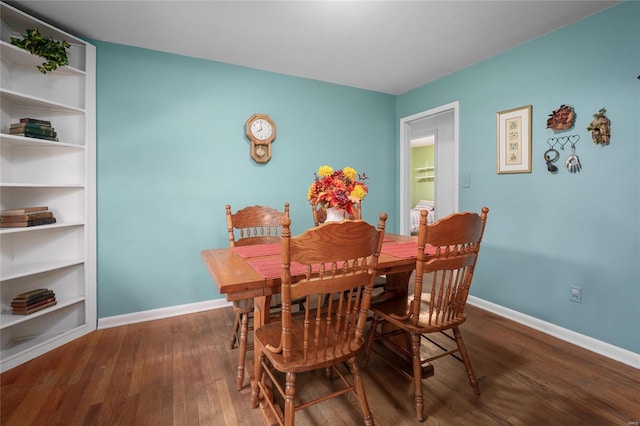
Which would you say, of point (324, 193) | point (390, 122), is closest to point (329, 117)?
point (390, 122)

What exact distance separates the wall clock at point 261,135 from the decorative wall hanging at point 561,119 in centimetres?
246

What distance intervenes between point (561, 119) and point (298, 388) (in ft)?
8.92

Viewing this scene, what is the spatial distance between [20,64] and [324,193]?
2416 millimetres

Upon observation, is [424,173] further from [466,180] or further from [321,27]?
[321,27]

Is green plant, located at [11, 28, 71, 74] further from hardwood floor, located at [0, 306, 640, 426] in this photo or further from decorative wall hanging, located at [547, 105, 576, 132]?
decorative wall hanging, located at [547, 105, 576, 132]

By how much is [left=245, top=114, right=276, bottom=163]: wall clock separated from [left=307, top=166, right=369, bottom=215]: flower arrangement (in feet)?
4.47

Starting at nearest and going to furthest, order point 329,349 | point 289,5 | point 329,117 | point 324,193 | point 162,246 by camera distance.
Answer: point 329,349 < point 324,193 < point 289,5 < point 162,246 < point 329,117

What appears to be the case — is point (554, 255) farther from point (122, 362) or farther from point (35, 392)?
point (35, 392)

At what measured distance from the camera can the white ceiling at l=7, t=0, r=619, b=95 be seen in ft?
6.76

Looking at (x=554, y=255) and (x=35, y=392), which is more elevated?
(x=554, y=255)

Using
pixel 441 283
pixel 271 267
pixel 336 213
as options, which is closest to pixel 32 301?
pixel 271 267

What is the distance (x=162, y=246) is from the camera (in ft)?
9.02

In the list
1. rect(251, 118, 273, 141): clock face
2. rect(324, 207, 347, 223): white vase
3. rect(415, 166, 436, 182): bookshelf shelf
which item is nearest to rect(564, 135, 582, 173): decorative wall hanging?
rect(324, 207, 347, 223): white vase

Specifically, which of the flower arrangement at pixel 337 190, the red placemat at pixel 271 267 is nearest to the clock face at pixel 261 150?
the flower arrangement at pixel 337 190
